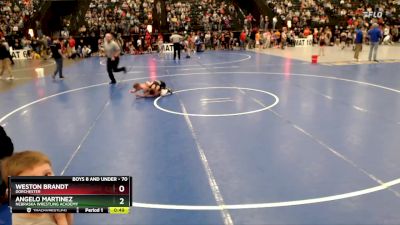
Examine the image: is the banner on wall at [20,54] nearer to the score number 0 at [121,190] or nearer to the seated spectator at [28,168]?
the seated spectator at [28,168]

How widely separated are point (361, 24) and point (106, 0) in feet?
69.0

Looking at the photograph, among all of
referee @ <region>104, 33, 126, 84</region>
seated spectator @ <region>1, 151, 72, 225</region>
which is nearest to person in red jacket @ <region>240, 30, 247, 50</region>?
referee @ <region>104, 33, 126, 84</region>

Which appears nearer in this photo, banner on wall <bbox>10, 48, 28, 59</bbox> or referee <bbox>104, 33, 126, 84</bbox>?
referee <bbox>104, 33, 126, 84</bbox>

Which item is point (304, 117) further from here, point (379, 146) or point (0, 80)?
point (0, 80)

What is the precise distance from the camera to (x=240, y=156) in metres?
7.13

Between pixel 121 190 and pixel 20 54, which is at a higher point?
pixel 121 190

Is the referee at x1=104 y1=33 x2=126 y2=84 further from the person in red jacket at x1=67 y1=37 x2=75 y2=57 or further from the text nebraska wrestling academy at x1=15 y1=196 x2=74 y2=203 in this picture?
the text nebraska wrestling academy at x1=15 y1=196 x2=74 y2=203

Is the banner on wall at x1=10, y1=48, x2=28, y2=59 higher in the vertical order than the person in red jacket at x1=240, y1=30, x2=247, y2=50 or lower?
lower

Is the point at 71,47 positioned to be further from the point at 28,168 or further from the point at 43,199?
the point at 43,199
